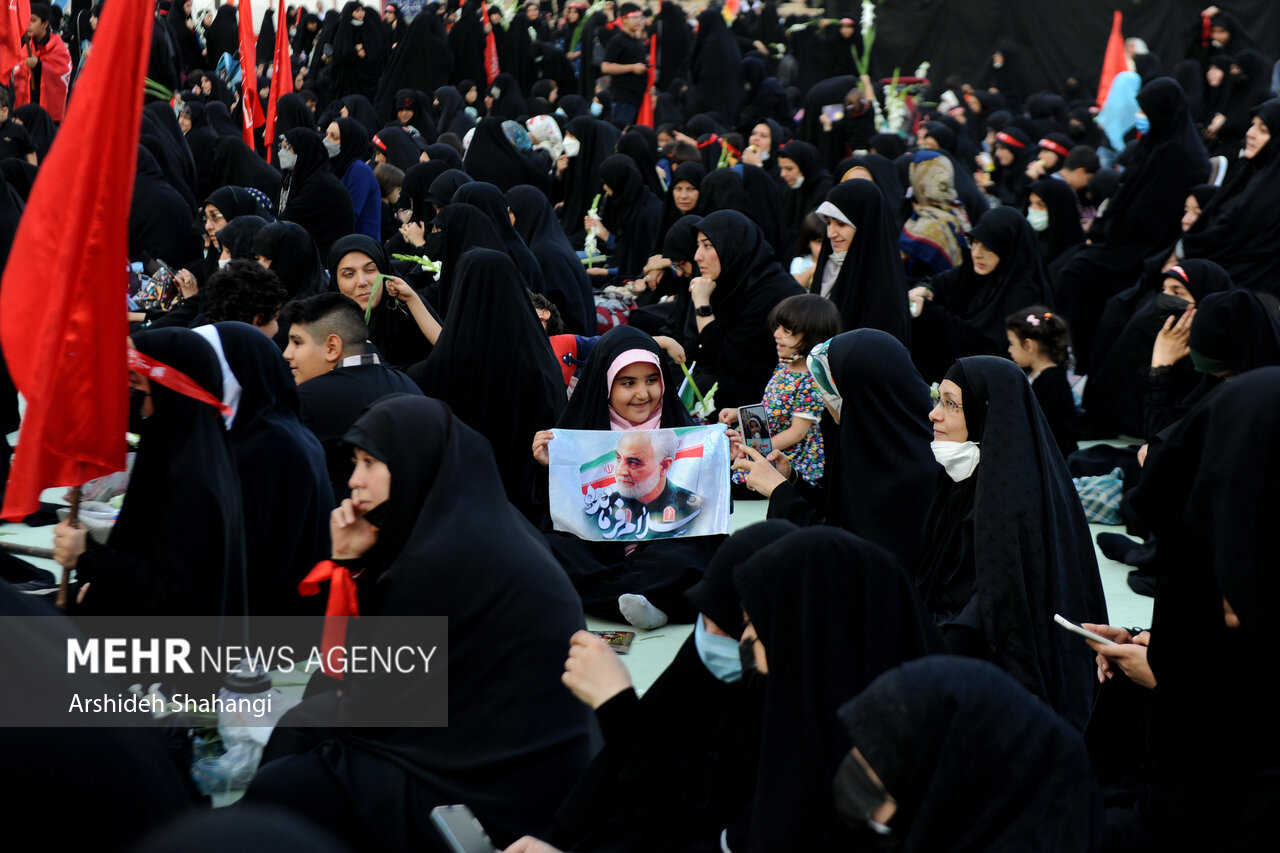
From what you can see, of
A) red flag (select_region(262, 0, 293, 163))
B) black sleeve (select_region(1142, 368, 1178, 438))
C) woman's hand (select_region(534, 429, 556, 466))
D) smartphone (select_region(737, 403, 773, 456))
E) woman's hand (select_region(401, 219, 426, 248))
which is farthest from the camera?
red flag (select_region(262, 0, 293, 163))

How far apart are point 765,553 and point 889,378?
1.72 m

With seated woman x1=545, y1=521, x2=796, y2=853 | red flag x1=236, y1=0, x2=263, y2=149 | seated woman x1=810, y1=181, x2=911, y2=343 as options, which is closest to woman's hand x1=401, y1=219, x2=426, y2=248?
red flag x1=236, y1=0, x2=263, y2=149

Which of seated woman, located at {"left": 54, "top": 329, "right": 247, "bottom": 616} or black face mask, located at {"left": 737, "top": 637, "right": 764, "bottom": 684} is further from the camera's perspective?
seated woman, located at {"left": 54, "top": 329, "right": 247, "bottom": 616}

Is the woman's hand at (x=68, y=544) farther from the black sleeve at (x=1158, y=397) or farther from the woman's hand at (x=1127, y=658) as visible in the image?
the black sleeve at (x=1158, y=397)

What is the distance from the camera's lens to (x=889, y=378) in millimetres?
3990

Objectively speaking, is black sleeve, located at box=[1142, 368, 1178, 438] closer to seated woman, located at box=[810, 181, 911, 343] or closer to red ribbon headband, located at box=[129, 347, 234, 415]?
seated woman, located at box=[810, 181, 911, 343]

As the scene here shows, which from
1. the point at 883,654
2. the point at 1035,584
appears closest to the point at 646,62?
the point at 1035,584

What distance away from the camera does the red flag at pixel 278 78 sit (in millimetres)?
8703

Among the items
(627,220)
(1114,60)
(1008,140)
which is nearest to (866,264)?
(627,220)

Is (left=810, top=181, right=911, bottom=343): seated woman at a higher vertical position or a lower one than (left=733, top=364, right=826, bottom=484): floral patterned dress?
higher

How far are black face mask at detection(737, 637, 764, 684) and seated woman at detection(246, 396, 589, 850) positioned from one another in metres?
0.42

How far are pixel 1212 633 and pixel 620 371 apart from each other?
8.47 feet

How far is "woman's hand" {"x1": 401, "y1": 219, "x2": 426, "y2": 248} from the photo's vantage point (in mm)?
7398

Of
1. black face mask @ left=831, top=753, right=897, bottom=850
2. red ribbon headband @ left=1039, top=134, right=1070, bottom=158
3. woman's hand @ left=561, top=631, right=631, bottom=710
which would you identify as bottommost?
woman's hand @ left=561, top=631, right=631, bottom=710
